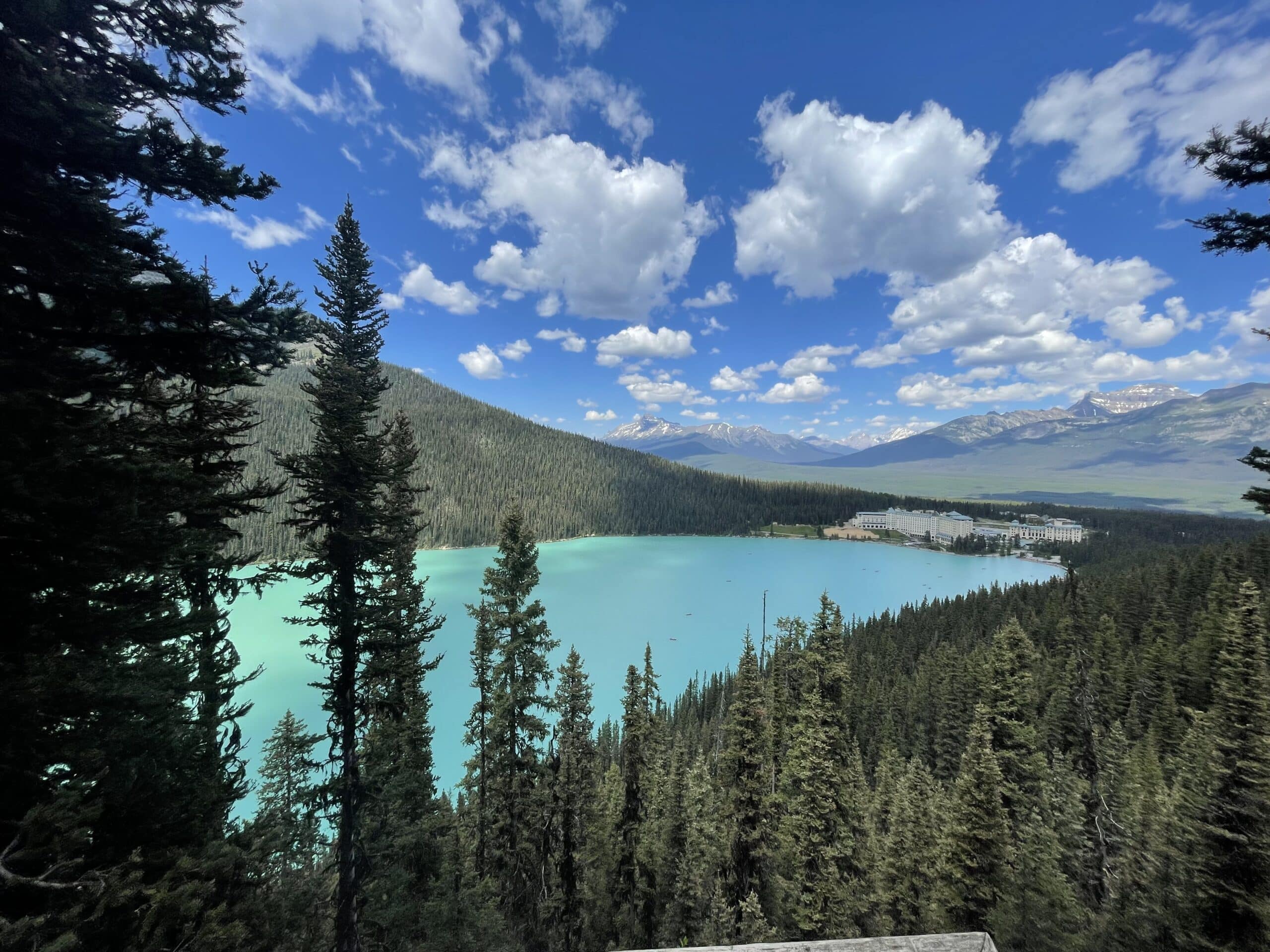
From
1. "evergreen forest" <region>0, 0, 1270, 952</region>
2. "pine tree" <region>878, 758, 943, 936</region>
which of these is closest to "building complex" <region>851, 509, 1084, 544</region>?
"evergreen forest" <region>0, 0, 1270, 952</region>

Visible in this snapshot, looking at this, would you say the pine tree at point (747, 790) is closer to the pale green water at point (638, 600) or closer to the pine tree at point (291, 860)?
the pine tree at point (291, 860)

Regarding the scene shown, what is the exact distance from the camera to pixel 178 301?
4477 mm

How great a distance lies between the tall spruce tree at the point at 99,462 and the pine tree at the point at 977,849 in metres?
16.3

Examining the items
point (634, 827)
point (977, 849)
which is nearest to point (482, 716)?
point (634, 827)

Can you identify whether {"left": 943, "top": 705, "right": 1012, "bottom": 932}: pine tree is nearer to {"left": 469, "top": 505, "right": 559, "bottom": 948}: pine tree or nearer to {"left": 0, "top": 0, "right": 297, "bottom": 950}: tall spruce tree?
{"left": 469, "top": 505, "right": 559, "bottom": 948}: pine tree

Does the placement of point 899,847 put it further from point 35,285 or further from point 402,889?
point 35,285

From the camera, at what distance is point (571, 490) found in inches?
6201

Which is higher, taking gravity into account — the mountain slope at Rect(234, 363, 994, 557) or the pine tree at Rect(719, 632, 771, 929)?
the mountain slope at Rect(234, 363, 994, 557)

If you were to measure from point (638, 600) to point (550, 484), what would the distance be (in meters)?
84.6

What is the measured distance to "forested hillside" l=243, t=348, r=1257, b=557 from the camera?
126625 mm

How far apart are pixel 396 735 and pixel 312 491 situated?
7713mm

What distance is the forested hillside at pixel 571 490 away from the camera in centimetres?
12662

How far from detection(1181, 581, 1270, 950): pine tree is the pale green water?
18275mm

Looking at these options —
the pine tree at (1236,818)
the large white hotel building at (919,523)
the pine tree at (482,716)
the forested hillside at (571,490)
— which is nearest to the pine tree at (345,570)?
the pine tree at (482,716)
